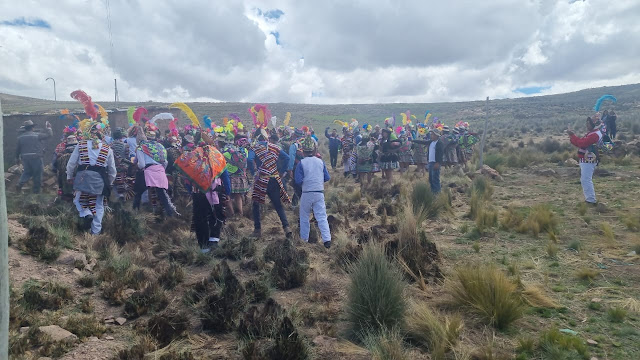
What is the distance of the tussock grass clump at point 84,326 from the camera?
14.6 ft

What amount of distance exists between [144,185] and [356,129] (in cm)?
1113

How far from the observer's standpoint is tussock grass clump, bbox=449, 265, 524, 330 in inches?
176

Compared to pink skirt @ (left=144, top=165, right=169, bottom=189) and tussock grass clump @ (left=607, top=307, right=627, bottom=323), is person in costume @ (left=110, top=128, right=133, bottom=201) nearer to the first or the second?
pink skirt @ (left=144, top=165, right=169, bottom=189)

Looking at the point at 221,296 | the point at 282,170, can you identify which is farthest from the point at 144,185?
the point at 221,296

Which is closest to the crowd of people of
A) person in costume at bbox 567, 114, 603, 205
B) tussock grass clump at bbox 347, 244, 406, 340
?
person in costume at bbox 567, 114, 603, 205

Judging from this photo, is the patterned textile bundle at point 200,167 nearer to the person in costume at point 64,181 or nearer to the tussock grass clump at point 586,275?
the person in costume at point 64,181

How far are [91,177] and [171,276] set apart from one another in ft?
9.91

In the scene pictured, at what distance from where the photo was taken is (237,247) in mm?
7734

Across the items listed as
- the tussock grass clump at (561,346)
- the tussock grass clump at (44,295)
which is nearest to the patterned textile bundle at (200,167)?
the tussock grass clump at (44,295)

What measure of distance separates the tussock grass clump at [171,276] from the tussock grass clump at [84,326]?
1.39 metres

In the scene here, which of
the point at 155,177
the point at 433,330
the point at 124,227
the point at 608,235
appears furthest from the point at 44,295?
the point at 608,235

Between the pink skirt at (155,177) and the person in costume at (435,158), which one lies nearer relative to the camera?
the pink skirt at (155,177)

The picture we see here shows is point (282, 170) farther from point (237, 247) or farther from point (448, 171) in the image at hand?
point (448, 171)

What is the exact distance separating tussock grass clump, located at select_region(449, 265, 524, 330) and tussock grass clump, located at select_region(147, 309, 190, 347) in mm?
3064
